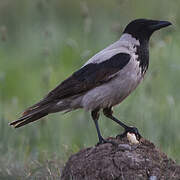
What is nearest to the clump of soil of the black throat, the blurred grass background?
the blurred grass background

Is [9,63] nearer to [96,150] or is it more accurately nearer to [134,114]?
[134,114]

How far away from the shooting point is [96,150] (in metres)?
7.11

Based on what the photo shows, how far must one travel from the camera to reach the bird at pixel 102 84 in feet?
25.8

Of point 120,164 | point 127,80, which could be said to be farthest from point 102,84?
point 120,164

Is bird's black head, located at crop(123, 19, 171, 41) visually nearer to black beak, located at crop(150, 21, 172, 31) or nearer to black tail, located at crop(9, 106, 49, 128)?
black beak, located at crop(150, 21, 172, 31)

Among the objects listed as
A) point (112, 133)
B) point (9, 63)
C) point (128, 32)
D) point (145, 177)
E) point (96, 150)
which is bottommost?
point (145, 177)

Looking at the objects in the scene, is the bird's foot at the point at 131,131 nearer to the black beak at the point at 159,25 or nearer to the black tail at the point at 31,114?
the black tail at the point at 31,114

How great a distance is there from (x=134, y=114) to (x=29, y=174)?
2.88 m

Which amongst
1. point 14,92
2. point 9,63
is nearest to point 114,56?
point 14,92

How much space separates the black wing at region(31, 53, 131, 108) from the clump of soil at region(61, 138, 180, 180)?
3.45 feet

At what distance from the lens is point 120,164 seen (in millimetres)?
6836

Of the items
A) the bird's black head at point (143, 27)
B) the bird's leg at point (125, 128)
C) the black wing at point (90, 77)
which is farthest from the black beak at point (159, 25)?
the bird's leg at point (125, 128)

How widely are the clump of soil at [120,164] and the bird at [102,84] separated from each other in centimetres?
69

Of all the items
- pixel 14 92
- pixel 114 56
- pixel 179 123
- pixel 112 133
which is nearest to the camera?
pixel 114 56
